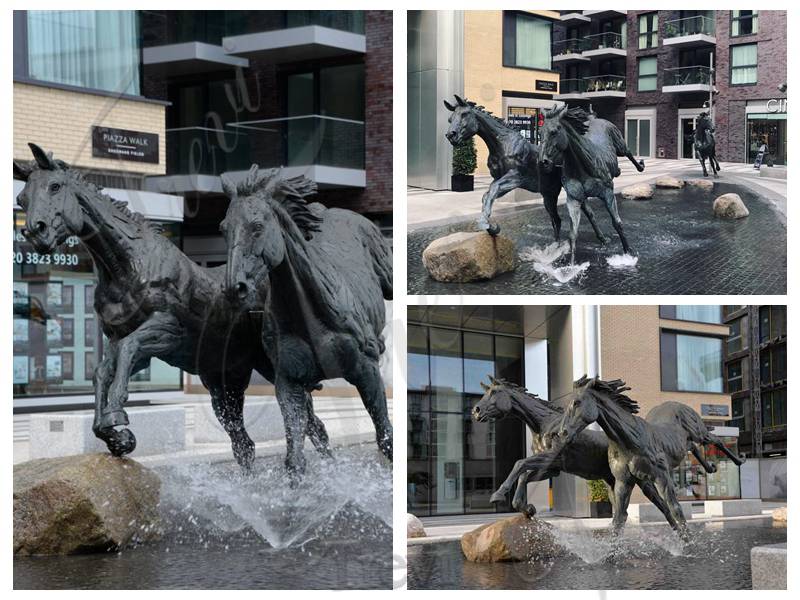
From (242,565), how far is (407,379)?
112cm

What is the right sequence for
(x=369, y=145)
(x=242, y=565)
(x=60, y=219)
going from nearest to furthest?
(x=242, y=565)
(x=60, y=219)
(x=369, y=145)

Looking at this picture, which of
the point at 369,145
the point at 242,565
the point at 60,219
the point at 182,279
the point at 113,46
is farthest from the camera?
the point at 113,46

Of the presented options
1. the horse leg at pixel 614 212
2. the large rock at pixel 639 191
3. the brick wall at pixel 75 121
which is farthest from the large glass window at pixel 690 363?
the brick wall at pixel 75 121

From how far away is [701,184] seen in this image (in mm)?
5574

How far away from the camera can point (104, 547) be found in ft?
18.2

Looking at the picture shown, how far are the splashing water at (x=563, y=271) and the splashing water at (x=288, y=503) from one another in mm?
1385

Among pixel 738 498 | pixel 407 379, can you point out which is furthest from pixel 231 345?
pixel 738 498

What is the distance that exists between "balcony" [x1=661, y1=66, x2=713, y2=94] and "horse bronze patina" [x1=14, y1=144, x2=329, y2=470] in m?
2.17

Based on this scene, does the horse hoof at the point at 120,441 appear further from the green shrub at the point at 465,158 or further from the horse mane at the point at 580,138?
the horse mane at the point at 580,138

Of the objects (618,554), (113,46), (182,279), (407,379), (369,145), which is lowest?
(618,554)

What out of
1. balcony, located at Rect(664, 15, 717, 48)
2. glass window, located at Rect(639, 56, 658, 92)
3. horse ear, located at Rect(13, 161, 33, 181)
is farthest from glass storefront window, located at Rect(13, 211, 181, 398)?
balcony, located at Rect(664, 15, 717, 48)

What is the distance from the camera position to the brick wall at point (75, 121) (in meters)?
9.12

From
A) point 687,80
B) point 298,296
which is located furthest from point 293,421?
point 687,80
